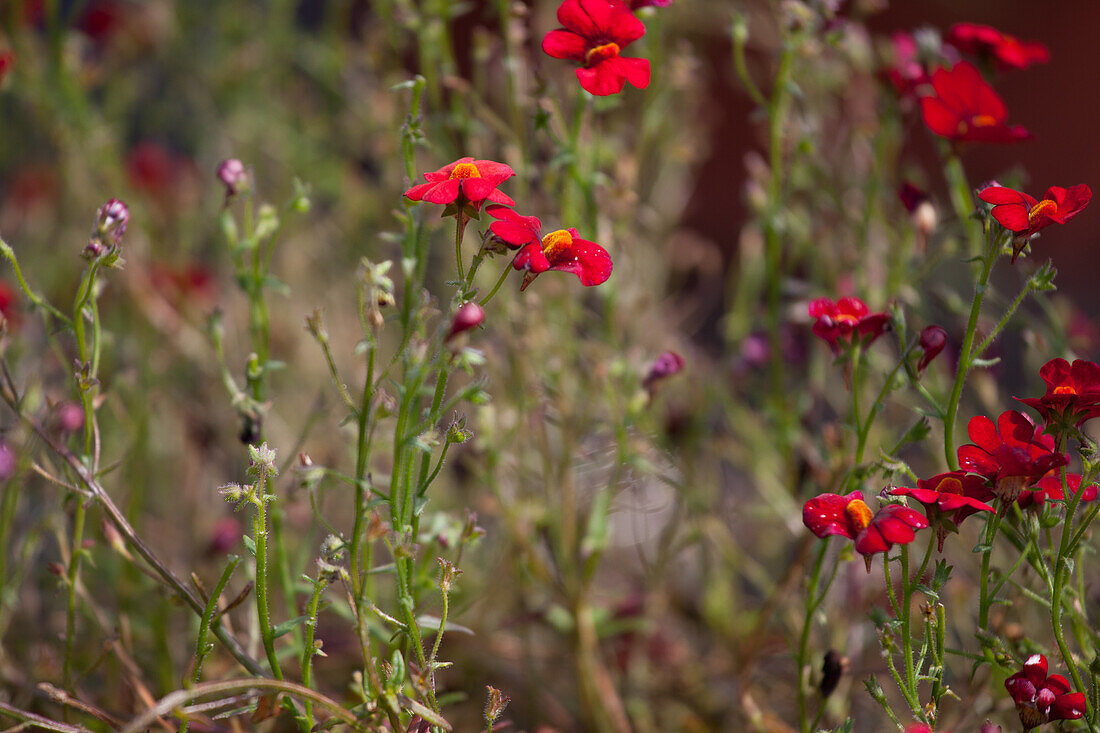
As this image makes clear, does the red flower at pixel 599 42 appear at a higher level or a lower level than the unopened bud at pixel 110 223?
higher

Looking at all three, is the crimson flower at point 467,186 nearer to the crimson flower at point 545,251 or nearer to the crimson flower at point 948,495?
the crimson flower at point 545,251

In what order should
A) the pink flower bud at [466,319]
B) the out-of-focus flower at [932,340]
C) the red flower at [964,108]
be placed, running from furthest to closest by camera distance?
the red flower at [964,108]
the out-of-focus flower at [932,340]
the pink flower bud at [466,319]

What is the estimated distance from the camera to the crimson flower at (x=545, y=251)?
57 cm

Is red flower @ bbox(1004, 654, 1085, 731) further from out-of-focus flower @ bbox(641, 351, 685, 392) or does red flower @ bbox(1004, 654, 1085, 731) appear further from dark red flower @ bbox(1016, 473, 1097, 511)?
out-of-focus flower @ bbox(641, 351, 685, 392)

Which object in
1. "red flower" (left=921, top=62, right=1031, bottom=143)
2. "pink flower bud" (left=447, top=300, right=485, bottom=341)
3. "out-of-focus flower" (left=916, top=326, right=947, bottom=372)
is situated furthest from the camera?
"red flower" (left=921, top=62, right=1031, bottom=143)

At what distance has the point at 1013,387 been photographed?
1595 millimetres

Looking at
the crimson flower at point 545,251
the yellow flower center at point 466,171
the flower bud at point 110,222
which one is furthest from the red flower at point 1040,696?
the flower bud at point 110,222

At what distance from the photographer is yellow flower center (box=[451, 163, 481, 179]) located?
574 mm

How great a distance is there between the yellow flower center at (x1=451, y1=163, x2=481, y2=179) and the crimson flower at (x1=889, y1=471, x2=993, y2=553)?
33cm

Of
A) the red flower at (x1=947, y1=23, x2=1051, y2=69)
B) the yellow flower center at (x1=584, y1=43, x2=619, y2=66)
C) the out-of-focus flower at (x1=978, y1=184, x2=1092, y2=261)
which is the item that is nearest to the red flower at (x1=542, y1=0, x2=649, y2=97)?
the yellow flower center at (x1=584, y1=43, x2=619, y2=66)

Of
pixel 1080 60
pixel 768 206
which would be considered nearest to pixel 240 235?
pixel 768 206

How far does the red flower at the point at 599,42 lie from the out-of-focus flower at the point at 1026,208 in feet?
0.81

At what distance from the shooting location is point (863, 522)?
0.57m

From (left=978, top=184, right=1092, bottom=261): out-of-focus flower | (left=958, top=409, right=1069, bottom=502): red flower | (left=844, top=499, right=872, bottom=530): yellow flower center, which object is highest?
(left=978, top=184, right=1092, bottom=261): out-of-focus flower
